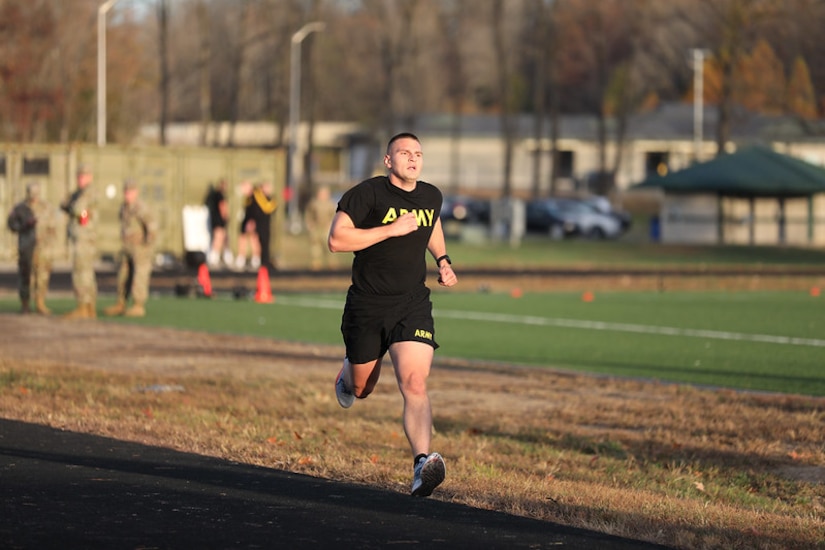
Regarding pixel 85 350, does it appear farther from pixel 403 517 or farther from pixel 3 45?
pixel 3 45

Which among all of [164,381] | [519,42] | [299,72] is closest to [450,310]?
[164,381]

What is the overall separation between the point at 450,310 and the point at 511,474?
16.2 meters

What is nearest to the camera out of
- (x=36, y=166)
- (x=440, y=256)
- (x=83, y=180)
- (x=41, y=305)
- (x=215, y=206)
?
(x=440, y=256)

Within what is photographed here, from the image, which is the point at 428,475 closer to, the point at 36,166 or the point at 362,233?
the point at 362,233

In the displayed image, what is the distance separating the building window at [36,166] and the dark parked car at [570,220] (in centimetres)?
3303

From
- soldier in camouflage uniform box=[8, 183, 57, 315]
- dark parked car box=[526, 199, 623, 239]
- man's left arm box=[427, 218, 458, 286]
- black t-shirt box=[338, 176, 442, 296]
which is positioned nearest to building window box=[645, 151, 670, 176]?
dark parked car box=[526, 199, 623, 239]

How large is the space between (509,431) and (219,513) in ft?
17.3

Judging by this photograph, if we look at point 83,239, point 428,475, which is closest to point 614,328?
point 83,239

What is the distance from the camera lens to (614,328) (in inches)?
918

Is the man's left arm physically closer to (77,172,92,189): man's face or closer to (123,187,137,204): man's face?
(77,172,92,189): man's face

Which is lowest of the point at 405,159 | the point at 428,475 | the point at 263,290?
the point at 428,475

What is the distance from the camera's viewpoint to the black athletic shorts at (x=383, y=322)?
30.5ft

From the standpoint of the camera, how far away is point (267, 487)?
9.38m

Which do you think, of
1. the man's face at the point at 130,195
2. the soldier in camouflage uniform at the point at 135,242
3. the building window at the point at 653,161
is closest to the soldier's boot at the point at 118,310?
the soldier in camouflage uniform at the point at 135,242
